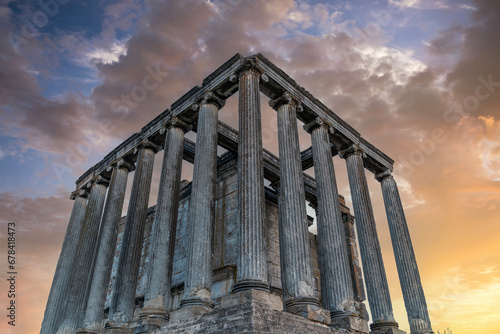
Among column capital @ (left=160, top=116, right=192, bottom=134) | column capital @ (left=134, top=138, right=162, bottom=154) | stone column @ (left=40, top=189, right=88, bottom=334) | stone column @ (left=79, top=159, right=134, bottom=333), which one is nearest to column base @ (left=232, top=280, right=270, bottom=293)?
stone column @ (left=79, top=159, right=134, bottom=333)

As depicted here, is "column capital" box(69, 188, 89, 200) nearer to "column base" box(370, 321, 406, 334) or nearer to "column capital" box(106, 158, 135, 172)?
"column capital" box(106, 158, 135, 172)

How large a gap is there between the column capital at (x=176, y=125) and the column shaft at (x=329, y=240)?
799 cm

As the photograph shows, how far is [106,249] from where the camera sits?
2273 centimetres

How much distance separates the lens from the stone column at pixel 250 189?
14.0 m

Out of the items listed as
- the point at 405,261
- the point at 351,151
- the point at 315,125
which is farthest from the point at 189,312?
the point at 405,261

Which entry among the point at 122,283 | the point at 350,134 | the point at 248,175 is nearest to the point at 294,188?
the point at 248,175

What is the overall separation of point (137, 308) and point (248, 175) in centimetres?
1527

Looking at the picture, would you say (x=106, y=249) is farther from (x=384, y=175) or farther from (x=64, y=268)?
(x=384, y=175)

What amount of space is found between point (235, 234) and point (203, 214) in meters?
6.24

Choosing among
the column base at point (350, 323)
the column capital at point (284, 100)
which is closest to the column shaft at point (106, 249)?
the column capital at point (284, 100)

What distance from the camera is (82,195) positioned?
2911cm

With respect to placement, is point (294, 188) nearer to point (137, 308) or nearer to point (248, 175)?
point (248, 175)

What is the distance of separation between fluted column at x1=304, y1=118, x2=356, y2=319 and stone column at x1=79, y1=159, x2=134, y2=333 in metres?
13.1

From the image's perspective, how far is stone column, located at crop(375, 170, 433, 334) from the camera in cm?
2209
